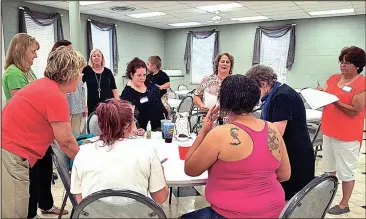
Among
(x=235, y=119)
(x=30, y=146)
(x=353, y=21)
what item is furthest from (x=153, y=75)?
(x=353, y=21)

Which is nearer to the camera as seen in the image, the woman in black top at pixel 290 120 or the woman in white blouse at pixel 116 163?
the woman in white blouse at pixel 116 163

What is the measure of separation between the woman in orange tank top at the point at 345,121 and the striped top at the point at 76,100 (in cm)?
254

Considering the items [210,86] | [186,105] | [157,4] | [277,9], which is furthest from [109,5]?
[210,86]

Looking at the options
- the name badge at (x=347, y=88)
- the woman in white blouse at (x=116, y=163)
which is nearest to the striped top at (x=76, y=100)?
the woman in white blouse at (x=116, y=163)

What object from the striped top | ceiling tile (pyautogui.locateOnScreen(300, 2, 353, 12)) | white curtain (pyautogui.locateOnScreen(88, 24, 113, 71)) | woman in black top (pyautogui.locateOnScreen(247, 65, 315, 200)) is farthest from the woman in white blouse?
white curtain (pyautogui.locateOnScreen(88, 24, 113, 71))

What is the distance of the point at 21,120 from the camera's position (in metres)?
1.81

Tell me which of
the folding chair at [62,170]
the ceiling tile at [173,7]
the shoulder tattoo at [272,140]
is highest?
the ceiling tile at [173,7]

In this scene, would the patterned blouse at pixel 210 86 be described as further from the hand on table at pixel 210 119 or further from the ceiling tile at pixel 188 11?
the ceiling tile at pixel 188 11

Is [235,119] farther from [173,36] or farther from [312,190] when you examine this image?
[173,36]

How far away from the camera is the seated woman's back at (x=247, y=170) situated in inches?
54.7

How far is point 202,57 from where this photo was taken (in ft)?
32.8

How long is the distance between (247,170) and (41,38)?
642cm

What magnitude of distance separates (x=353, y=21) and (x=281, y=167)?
7642mm

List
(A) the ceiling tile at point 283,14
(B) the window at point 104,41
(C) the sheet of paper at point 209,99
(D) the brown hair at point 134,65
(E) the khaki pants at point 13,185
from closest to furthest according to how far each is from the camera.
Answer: (E) the khaki pants at point 13,185, (D) the brown hair at point 134,65, (C) the sheet of paper at point 209,99, (A) the ceiling tile at point 283,14, (B) the window at point 104,41
